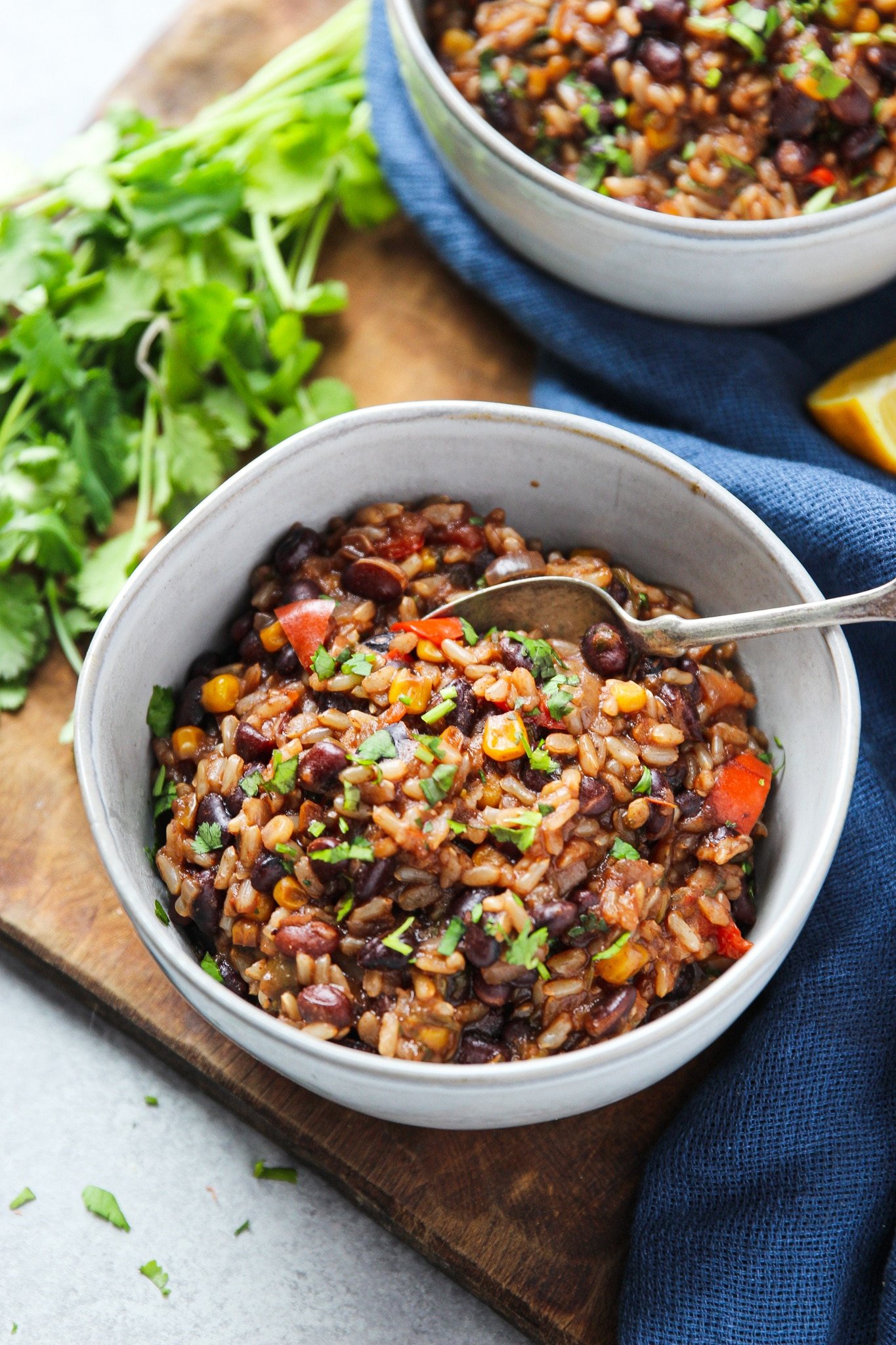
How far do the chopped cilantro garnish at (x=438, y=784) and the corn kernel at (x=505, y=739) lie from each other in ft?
0.43

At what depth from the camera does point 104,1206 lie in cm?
370

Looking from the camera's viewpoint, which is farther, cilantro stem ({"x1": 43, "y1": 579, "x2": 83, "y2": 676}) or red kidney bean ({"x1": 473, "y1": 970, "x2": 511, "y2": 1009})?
cilantro stem ({"x1": 43, "y1": 579, "x2": 83, "y2": 676})

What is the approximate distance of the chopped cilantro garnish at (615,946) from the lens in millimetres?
3006

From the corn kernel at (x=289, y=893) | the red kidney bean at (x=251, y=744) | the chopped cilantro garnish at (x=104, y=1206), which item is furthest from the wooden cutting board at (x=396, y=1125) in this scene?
the red kidney bean at (x=251, y=744)

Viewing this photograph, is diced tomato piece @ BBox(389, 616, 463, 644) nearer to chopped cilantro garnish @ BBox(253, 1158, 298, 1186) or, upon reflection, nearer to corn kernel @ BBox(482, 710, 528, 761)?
corn kernel @ BBox(482, 710, 528, 761)

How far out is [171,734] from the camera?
3.52 m

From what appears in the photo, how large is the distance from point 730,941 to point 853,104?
2598 mm

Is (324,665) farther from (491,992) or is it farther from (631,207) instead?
(631,207)

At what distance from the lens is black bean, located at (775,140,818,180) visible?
13.2ft

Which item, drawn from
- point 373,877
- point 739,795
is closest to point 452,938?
point 373,877

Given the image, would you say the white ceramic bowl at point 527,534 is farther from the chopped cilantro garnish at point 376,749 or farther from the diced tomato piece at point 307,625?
the chopped cilantro garnish at point 376,749

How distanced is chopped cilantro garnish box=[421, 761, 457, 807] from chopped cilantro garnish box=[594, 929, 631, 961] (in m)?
0.53

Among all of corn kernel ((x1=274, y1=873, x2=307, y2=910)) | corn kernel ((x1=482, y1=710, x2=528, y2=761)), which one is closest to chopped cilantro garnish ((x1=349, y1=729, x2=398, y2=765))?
corn kernel ((x1=482, y1=710, x2=528, y2=761))

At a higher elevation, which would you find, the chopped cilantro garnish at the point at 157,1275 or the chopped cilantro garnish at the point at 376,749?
the chopped cilantro garnish at the point at 376,749
